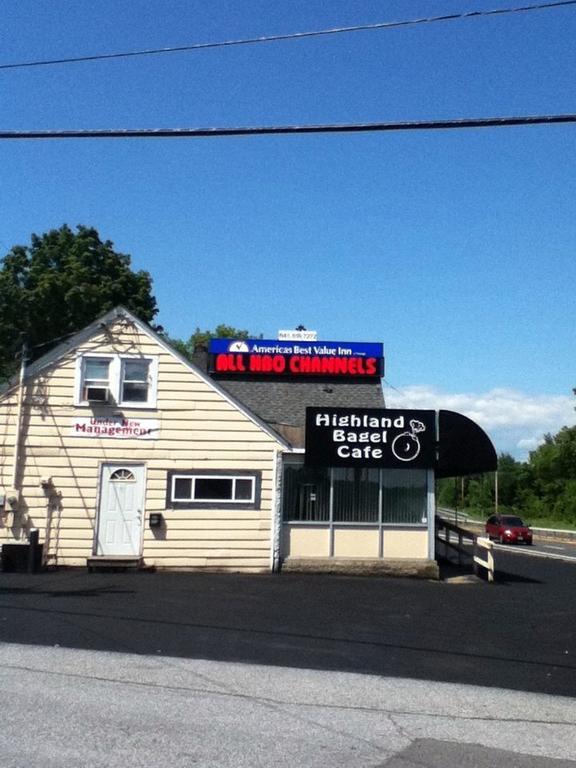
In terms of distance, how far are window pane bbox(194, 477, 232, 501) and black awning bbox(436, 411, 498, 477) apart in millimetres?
4901

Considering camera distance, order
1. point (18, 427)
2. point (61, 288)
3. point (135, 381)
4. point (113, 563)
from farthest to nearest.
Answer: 1. point (61, 288)
2. point (135, 381)
3. point (18, 427)
4. point (113, 563)

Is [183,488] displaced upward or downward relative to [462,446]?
downward

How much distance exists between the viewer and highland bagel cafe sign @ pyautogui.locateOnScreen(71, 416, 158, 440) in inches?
778

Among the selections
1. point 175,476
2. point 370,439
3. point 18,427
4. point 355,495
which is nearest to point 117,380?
point 18,427

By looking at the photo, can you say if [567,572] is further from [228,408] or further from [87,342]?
[87,342]

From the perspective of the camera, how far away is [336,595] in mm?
16094

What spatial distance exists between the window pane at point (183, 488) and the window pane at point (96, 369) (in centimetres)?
294

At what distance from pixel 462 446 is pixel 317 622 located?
8125mm

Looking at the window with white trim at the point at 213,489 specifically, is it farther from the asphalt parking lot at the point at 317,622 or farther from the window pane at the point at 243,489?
the asphalt parking lot at the point at 317,622


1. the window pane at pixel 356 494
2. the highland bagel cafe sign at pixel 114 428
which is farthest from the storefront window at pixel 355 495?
the highland bagel cafe sign at pixel 114 428

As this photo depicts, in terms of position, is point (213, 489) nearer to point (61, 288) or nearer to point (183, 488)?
point (183, 488)

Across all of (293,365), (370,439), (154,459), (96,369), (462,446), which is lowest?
(154,459)

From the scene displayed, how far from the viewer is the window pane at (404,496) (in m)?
20.1

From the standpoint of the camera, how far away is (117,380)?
2012cm
